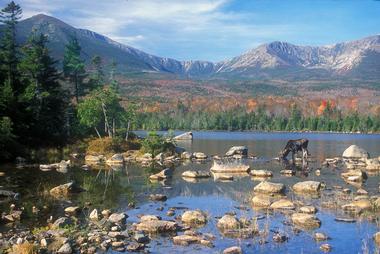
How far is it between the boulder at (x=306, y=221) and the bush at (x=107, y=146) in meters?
37.7

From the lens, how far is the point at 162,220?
875 inches

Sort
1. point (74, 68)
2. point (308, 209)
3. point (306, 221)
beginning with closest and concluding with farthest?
point (306, 221)
point (308, 209)
point (74, 68)

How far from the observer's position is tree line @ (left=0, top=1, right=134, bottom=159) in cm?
4884

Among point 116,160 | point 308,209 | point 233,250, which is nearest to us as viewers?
point 233,250

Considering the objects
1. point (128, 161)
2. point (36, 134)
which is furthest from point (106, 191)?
point (36, 134)

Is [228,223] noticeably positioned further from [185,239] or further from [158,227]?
[158,227]

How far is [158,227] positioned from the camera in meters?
20.7

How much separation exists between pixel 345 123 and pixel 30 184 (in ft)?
469

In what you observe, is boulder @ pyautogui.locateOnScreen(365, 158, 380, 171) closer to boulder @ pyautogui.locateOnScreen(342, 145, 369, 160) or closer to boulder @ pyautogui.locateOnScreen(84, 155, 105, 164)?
boulder @ pyautogui.locateOnScreen(342, 145, 369, 160)

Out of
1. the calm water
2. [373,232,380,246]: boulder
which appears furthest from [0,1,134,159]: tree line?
[373,232,380,246]: boulder

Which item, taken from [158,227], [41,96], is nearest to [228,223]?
[158,227]

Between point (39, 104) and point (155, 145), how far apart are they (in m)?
14.3

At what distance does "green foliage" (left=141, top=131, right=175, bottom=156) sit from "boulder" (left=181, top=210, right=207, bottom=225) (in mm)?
34423

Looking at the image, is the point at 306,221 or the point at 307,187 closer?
the point at 306,221
